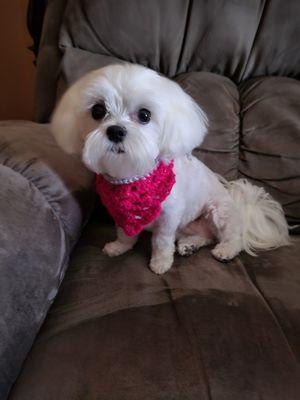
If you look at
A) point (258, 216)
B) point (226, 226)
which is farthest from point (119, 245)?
point (258, 216)

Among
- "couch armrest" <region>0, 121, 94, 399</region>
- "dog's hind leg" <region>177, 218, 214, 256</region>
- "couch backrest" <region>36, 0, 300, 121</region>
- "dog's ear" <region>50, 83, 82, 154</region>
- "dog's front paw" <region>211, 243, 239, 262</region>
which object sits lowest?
"dog's hind leg" <region>177, 218, 214, 256</region>

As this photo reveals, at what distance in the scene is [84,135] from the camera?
1.01 m

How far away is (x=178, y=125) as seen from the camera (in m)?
0.95

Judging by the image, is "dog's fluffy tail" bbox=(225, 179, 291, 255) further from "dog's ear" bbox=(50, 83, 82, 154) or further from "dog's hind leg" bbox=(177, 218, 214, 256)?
"dog's ear" bbox=(50, 83, 82, 154)

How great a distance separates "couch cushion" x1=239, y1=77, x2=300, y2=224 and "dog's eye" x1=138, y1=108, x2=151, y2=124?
0.53 m

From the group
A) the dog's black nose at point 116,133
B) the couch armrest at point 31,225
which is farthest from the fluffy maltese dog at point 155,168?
the couch armrest at point 31,225

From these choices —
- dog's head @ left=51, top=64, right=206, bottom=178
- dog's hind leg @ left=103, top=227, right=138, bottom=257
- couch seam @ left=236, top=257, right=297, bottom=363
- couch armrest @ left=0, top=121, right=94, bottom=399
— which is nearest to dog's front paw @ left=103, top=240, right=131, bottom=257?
dog's hind leg @ left=103, top=227, right=138, bottom=257

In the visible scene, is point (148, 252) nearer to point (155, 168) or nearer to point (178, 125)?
point (155, 168)

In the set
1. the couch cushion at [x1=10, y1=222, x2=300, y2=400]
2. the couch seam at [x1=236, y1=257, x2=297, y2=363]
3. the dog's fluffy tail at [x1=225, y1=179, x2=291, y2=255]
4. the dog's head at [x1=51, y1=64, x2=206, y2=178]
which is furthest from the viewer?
the dog's fluffy tail at [x1=225, y1=179, x2=291, y2=255]

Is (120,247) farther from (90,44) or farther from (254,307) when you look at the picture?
(90,44)

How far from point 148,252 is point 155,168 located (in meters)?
0.32

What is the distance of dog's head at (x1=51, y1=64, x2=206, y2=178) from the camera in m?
0.92

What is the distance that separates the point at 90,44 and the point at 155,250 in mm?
783

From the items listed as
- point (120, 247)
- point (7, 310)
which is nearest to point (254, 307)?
point (120, 247)
